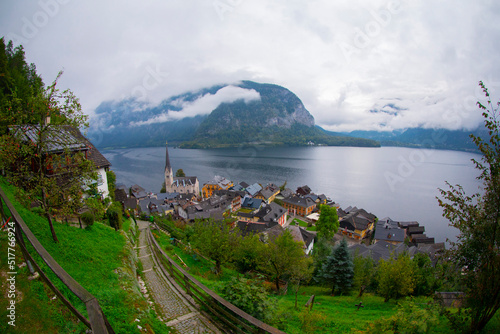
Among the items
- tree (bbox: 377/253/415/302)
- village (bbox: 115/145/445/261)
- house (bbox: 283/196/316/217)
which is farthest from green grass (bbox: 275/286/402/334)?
house (bbox: 283/196/316/217)

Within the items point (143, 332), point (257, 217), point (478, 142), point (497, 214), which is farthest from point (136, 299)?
point (257, 217)

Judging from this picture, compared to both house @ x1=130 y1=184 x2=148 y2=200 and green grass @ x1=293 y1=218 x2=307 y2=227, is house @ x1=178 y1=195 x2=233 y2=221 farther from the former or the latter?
house @ x1=130 y1=184 x2=148 y2=200

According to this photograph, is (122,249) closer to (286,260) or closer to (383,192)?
(286,260)

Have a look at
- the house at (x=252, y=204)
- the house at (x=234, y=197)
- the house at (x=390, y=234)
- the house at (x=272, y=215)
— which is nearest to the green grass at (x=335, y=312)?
the house at (x=272, y=215)

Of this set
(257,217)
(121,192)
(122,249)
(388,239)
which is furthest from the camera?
(257,217)

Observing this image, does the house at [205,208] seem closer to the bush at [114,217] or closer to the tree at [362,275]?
the tree at [362,275]

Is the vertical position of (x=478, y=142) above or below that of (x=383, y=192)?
above

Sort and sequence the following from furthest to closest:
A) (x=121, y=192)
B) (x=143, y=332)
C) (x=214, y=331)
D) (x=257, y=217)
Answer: (x=257, y=217), (x=121, y=192), (x=214, y=331), (x=143, y=332)

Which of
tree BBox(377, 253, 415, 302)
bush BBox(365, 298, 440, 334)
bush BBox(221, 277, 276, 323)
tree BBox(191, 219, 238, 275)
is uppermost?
bush BBox(221, 277, 276, 323)
